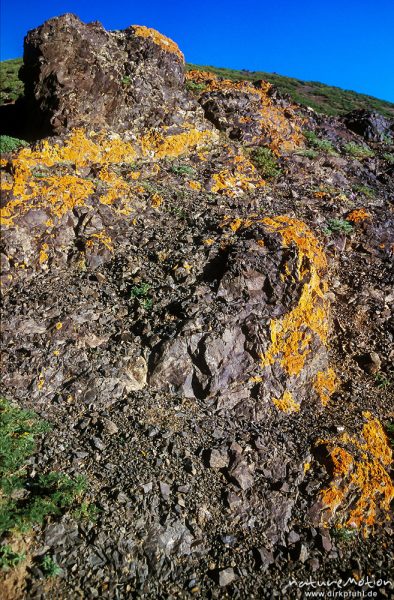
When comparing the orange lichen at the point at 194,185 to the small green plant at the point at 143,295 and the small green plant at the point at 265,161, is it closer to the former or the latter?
the small green plant at the point at 265,161

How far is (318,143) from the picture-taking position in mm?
11172

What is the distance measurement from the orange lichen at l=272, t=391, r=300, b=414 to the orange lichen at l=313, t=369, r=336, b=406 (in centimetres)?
43

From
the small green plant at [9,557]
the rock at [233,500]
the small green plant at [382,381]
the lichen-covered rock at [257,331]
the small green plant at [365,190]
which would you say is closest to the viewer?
the small green plant at [9,557]

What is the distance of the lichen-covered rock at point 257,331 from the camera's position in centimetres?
540

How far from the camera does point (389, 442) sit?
5.33m

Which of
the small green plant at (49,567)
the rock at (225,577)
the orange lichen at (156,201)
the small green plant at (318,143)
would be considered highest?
the small green plant at (318,143)

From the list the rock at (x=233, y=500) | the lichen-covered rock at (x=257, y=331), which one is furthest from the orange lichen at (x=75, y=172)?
the rock at (x=233, y=500)

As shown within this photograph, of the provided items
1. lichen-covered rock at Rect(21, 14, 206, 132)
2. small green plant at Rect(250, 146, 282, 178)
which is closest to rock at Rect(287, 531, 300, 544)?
small green plant at Rect(250, 146, 282, 178)

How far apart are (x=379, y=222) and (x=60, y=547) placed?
829 centimetres

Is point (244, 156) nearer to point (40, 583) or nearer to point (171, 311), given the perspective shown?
point (171, 311)

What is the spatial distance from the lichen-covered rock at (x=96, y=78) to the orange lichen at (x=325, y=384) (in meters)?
6.66

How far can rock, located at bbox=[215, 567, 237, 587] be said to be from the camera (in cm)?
385

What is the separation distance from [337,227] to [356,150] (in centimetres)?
471

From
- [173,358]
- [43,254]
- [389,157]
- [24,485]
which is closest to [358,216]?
[389,157]
